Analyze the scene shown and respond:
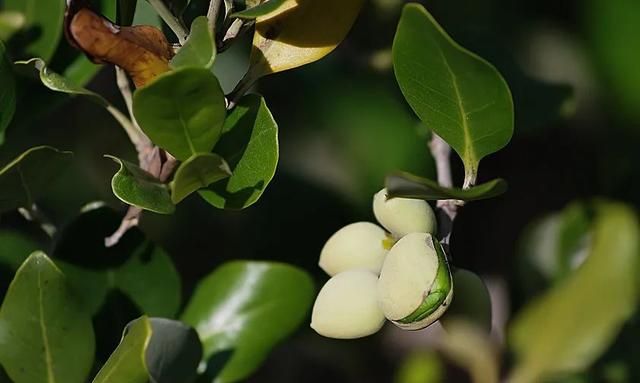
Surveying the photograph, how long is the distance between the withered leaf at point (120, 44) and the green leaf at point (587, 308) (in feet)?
2.05

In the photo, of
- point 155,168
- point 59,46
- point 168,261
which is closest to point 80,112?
point 59,46

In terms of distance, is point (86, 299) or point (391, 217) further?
point (86, 299)

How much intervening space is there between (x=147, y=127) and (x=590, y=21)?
2.76 ft

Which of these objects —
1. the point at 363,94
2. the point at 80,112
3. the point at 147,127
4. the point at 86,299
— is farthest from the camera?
the point at 80,112

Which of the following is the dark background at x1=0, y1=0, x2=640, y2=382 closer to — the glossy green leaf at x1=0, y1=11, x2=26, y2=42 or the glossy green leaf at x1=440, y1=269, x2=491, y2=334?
the glossy green leaf at x1=0, y1=11, x2=26, y2=42

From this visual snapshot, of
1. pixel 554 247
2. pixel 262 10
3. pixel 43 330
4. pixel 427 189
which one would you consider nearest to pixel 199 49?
pixel 262 10

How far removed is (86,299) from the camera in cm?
99

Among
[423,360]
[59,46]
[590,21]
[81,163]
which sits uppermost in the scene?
[59,46]

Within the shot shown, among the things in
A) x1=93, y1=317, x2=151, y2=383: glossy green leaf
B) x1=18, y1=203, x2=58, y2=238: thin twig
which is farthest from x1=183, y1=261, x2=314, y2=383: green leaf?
x1=93, y1=317, x2=151, y2=383: glossy green leaf

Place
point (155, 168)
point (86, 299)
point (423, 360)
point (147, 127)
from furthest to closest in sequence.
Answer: point (423, 360)
point (86, 299)
point (155, 168)
point (147, 127)

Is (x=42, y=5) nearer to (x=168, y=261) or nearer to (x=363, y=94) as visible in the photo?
(x=168, y=261)

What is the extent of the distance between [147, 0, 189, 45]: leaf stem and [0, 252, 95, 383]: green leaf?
0.63 ft

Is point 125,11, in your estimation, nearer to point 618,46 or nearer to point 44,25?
point 44,25

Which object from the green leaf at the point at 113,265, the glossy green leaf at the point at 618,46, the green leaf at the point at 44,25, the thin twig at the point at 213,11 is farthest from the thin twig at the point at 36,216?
the glossy green leaf at the point at 618,46
